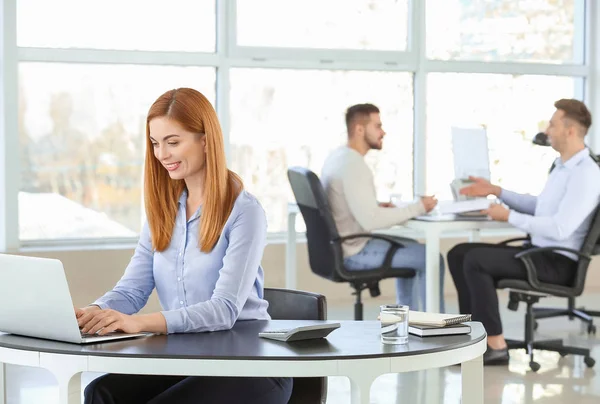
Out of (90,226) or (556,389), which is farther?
(90,226)

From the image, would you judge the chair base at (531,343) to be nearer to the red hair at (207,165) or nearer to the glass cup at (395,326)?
the red hair at (207,165)

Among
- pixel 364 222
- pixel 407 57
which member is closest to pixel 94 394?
pixel 364 222

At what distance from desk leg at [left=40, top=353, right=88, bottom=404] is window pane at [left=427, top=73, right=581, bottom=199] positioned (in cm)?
567

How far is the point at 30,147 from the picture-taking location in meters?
6.37

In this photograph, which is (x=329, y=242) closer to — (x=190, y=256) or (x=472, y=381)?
(x=190, y=256)

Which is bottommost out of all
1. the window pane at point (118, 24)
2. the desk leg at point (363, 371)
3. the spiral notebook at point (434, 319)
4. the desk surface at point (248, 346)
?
the desk leg at point (363, 371)

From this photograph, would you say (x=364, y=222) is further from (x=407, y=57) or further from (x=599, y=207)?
(x=407, y=57)

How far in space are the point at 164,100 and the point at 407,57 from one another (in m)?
4.99

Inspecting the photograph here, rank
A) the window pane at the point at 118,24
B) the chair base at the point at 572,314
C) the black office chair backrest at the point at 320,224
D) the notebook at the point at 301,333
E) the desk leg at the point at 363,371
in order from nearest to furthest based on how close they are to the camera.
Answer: the desk leg at the point at 363,371 < the notebook at the point at 301,333 < the black office chair backrest at the point at 320,224 < the chair base at the point at 572,314 < the window pane at the point at 118,24

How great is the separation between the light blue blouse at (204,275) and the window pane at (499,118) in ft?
16.6

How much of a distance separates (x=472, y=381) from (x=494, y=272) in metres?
2.59

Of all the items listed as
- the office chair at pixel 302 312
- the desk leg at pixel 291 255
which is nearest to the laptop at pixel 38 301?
the office chair at pixel 302 312

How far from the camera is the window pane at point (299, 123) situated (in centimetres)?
700

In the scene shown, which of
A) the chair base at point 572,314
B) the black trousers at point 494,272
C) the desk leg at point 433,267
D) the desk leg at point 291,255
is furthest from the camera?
the desk leg at point 291,255
